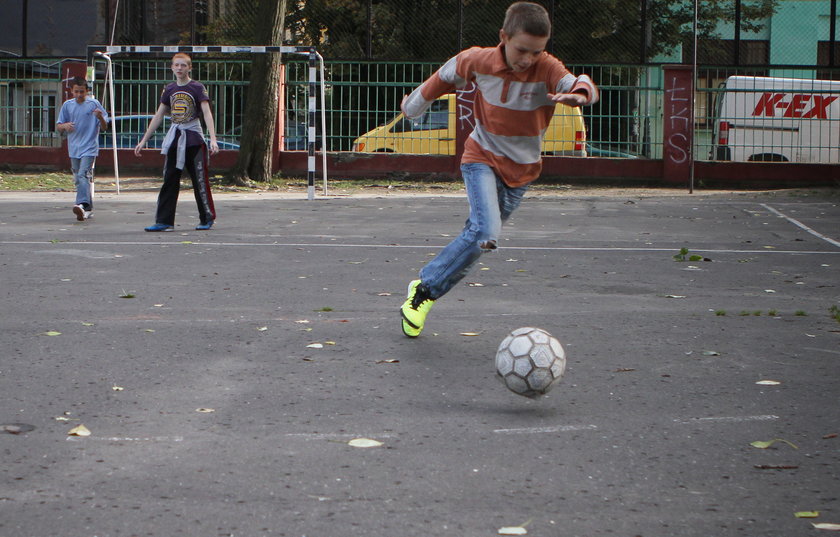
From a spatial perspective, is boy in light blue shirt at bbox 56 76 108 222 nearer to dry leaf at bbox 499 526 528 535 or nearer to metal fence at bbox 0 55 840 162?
metal fence at bbox 0 55 840 162

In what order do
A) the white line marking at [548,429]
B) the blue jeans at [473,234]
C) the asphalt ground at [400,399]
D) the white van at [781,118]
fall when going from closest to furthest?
the asphalt ground at [400,399], the white line marking at [548,429], the blue jeans at [473,234], the white van at [781,118]

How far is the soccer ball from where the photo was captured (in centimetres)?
483

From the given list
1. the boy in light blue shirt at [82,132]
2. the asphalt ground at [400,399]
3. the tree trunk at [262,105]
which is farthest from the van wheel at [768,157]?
the boy in light blue shirt at [82,132]

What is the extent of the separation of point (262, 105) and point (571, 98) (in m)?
15.5

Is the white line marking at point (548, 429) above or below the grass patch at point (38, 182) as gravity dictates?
below

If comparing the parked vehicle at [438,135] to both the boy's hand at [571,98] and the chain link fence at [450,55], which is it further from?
the boy's hand at [571,98]

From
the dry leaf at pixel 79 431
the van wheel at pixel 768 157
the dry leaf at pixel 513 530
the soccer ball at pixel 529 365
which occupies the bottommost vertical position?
the dry leaf at pixel 513 530

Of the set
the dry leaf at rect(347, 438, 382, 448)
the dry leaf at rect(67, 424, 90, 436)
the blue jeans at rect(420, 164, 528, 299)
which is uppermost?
the blue jeans at rect(420, 164, 528, 299)

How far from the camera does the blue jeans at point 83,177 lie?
1320cm

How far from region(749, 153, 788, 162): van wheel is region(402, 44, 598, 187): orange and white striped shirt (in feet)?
54.0

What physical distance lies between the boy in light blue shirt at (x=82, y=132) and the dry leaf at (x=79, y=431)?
30.4 ft

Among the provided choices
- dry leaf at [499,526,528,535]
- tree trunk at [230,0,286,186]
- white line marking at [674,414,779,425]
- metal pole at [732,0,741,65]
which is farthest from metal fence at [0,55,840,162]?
dry leaf at [499,526,528,535]

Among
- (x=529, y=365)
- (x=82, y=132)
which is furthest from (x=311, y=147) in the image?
(x=529, y=365)

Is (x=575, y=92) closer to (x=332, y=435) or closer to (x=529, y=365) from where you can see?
(x=529, y=365)
